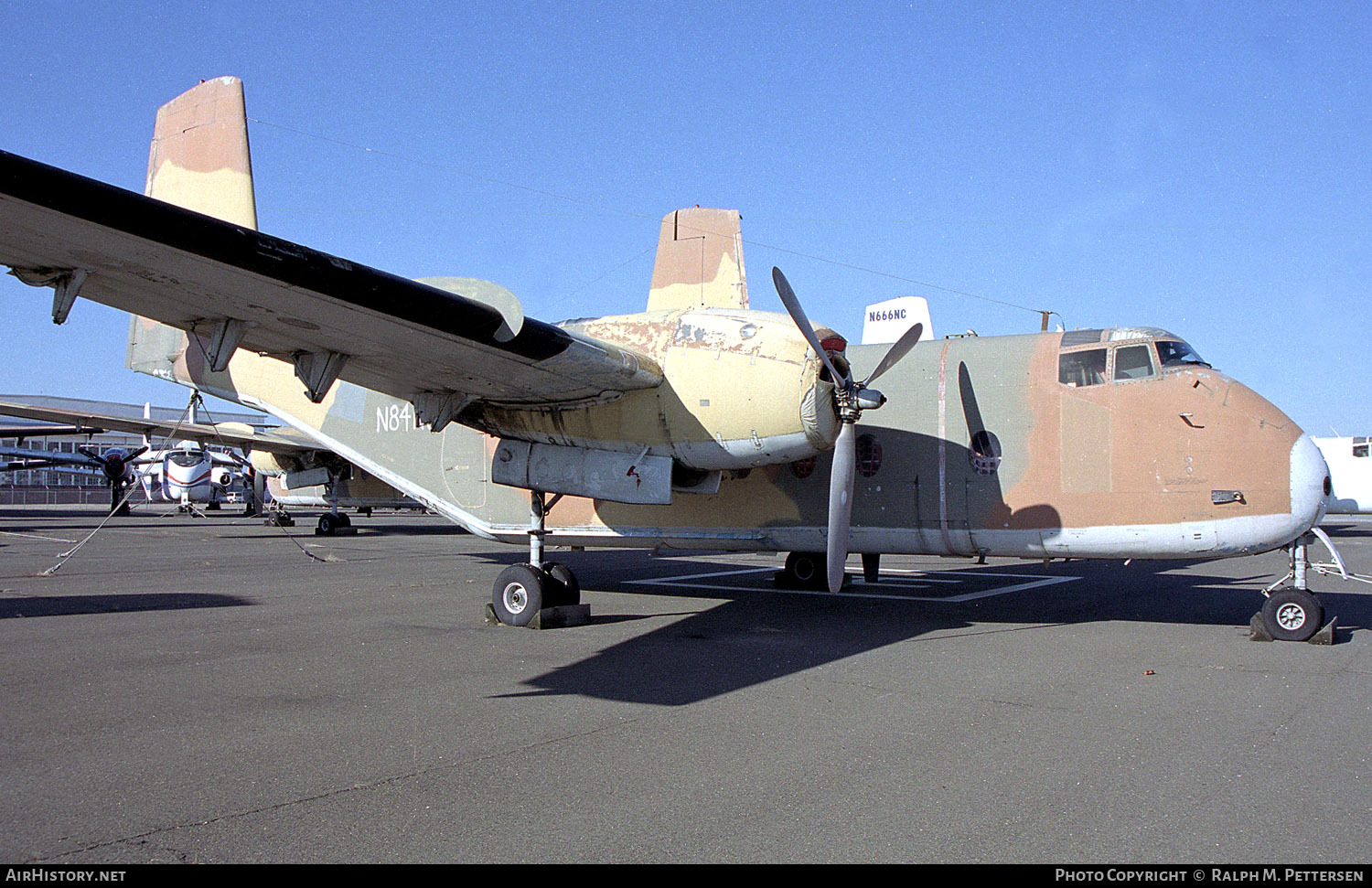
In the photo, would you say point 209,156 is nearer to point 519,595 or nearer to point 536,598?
point 519,595

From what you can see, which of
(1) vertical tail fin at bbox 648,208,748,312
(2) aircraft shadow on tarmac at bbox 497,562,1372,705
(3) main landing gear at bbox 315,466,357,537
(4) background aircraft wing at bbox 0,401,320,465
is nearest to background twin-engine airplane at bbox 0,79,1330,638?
(2) aircraft shadow on tarmac at bbox 497,562,1372,705

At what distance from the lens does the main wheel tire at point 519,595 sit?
9633 millimetres

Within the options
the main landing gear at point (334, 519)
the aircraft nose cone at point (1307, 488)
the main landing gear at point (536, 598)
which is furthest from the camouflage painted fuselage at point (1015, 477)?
the main landing gear at point (334, 519)

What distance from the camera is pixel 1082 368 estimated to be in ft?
31.2

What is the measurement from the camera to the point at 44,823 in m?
3.82

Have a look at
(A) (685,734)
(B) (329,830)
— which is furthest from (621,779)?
(B) (329,830)

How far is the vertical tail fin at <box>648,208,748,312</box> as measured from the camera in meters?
12.9

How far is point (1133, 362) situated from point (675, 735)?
676cm

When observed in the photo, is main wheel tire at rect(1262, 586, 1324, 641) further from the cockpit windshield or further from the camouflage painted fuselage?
the cockpit windshield

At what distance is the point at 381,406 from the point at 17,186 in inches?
338

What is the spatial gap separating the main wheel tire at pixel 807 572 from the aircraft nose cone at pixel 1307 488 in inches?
259

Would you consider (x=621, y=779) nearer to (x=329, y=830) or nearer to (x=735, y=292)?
(x=329, y=830)

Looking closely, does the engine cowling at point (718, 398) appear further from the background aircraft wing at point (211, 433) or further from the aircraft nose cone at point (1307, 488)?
the background aircraft wing at point (211, 433)

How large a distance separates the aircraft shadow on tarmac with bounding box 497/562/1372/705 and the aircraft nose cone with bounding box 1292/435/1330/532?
1.50 metres
